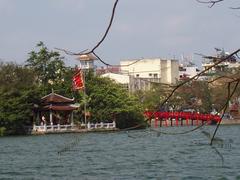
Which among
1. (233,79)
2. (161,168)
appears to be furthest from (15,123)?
(233,79)

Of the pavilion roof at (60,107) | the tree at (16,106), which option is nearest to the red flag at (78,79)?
the tree at (16,106)

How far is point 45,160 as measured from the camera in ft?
77.5

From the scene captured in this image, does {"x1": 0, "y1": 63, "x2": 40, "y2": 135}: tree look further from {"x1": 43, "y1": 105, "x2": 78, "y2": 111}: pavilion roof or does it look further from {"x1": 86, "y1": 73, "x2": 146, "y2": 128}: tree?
{"x1": 86, "y1": 73, "x2": 146, "y2": 128}: tree

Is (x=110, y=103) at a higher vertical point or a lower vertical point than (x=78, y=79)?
higher

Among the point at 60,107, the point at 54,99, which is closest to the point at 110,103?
the point at 60,107

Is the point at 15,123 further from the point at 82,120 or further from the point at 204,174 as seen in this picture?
the point at 204,174

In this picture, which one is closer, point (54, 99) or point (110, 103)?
point (54, 99)

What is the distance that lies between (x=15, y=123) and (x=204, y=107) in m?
35.4

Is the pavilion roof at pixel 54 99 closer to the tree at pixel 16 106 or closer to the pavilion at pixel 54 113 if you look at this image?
the pavilion at pixel 54 113

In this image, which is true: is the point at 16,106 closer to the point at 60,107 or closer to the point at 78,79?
the point at 60,107

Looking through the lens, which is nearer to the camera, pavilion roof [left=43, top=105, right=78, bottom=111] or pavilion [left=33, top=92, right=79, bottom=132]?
pavilion [left=33, top=92, right=79, bottom=132]

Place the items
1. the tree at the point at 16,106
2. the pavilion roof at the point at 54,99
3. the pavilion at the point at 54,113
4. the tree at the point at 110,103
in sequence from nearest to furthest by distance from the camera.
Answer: the tree at the point at 16,106 < the pavilion at the point at 54,113 < the pavilion roof at the point at 54,99 < the tree at the point at 110,103

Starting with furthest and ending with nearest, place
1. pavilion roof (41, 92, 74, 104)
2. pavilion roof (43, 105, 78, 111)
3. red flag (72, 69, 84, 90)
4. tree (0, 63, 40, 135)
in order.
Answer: pavilion roof (43, 105, 78, 111)
pavilion roof (41, 92, 74, 104)
tree (0, 63, 40, 135)
red flag (72, 69, 84, 90)

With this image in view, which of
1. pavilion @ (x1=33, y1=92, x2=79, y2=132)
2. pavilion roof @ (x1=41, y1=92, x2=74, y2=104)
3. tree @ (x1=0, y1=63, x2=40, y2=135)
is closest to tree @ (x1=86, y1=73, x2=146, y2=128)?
pavilion @ (x1=33, y1=92, x2=79, y2=132)
